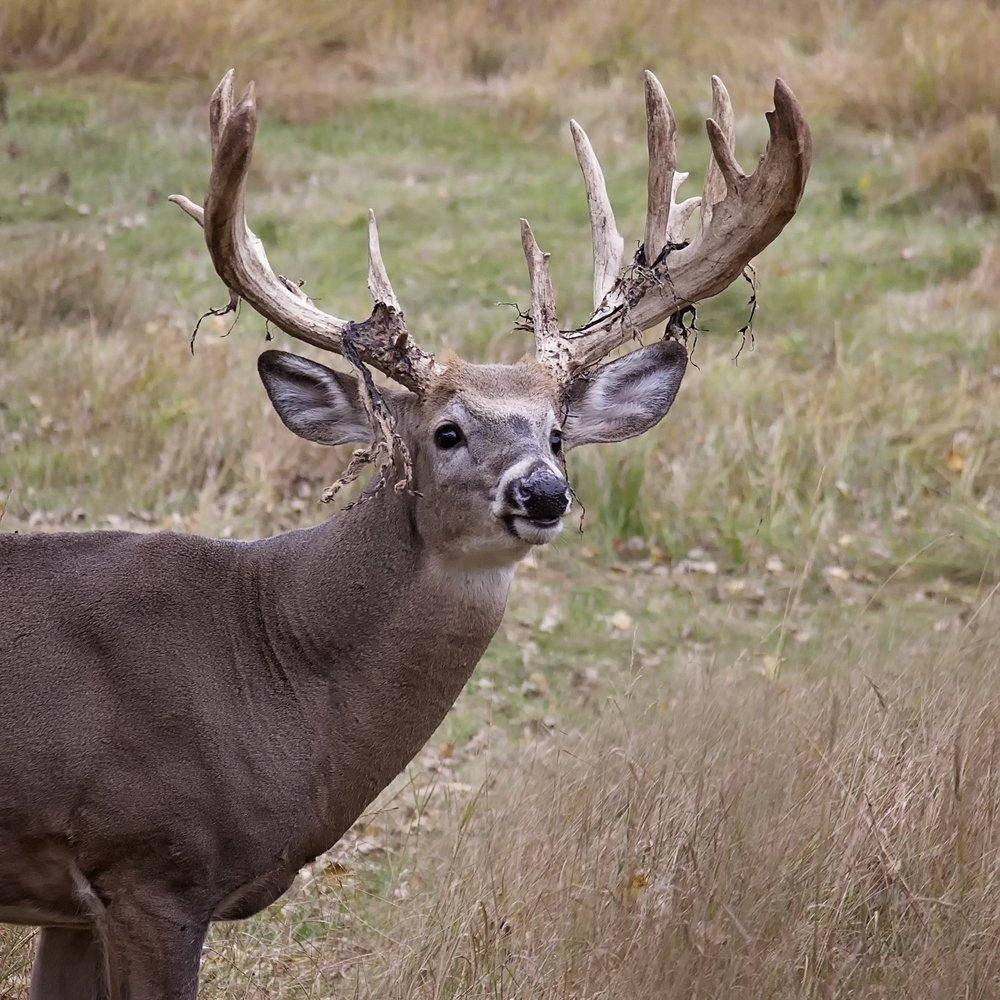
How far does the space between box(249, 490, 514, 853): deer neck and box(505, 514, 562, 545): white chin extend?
0.25 meters

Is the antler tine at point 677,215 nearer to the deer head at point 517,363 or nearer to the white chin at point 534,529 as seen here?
the deer head at point 517,363

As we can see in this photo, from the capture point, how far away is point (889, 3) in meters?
17.2

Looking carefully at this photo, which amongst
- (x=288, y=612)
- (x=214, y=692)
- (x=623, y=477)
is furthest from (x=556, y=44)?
(x=214, y=692)

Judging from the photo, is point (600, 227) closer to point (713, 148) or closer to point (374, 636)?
point (713, 148)

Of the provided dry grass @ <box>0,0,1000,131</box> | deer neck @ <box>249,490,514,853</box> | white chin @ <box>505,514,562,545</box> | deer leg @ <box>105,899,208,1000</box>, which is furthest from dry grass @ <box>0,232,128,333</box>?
deer leg @ <box>105,899,208,1000</box>

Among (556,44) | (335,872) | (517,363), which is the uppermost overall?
(556,44)

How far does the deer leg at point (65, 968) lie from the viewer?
4.10 m

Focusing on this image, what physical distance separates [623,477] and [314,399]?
4.40 m

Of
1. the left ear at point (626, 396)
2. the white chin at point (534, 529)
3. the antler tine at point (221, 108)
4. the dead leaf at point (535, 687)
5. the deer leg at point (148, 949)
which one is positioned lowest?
the dead leaf at point (535, 687)

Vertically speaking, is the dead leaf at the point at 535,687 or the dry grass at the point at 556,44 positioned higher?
the dry grass at the point at 556,44

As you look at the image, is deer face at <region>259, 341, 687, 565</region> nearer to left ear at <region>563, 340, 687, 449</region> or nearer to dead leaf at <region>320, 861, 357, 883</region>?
left ear at <region>563, 340, 687, 449</region>

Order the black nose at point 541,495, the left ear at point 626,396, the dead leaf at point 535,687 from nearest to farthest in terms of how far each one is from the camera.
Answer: the black nose at point 541,495 < the left ear at point 626,396 < the dead leaf at point 535,687

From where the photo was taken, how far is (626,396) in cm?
456

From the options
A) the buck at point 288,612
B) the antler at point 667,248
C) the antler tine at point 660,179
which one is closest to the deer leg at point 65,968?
the buck at point 288,612
